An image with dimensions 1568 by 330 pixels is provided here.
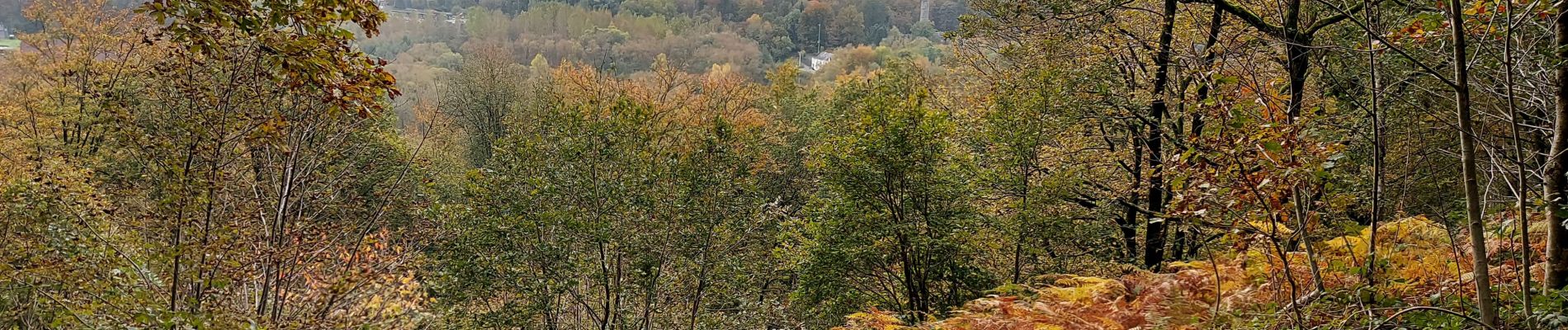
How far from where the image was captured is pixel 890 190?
10492 mm

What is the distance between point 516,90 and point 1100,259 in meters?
25.9

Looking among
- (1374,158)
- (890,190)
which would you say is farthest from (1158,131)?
(1374,158)

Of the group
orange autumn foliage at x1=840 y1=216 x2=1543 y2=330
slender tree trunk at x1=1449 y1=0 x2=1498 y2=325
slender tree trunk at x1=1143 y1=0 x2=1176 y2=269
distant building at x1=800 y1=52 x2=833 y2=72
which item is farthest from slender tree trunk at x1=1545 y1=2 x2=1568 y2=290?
distant building at x1=800 y1=52 x2=833 y2=72

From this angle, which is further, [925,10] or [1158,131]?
[925,10]

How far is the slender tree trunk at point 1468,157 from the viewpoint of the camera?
278cm

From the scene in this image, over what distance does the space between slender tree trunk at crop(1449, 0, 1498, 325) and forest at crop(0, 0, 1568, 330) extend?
1 centimetres

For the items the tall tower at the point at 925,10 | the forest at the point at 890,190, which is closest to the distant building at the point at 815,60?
the tall tower at the point at 925,10

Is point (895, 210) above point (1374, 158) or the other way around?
the other way around

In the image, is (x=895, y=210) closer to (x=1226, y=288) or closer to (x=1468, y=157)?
Answer: (x=1226, y=288)

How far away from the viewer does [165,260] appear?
489 cm

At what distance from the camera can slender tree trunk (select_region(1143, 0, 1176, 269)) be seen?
8414 mm

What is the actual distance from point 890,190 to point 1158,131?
313 cm

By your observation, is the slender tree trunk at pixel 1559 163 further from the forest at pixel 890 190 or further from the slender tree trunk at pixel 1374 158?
the slender tree trunk at pixel 1374 158

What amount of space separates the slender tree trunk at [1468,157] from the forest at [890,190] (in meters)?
0.01
